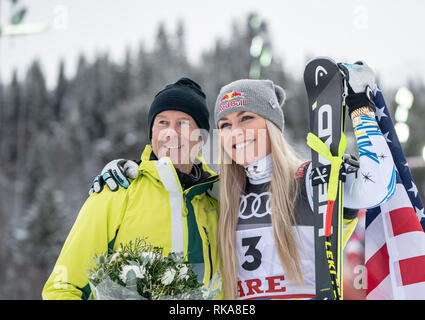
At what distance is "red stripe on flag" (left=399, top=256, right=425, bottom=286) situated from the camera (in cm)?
232

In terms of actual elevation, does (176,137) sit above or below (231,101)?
below

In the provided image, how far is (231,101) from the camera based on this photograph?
2.61 metres

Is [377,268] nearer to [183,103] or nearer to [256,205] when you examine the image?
[256,205]

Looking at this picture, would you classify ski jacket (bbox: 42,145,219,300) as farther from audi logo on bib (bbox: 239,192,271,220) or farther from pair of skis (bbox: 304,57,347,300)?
pair of skis (bbox: 304,57,347,300)

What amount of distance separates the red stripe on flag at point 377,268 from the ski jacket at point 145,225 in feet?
3.22

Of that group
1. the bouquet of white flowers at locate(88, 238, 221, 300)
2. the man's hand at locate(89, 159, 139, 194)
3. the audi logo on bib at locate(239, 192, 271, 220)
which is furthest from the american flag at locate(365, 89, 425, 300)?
the man's hand at locate(89, 159, 139, 194)

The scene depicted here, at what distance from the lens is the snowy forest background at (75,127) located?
93.5 feet

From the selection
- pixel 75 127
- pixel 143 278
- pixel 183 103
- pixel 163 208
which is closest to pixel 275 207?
pixel 163 208

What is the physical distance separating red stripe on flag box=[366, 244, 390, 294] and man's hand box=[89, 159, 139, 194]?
159 cm

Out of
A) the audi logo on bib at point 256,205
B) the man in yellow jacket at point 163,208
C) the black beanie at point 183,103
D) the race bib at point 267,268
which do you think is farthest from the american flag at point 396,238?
the black beanie at point 183,103

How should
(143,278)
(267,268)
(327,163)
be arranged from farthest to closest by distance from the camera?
1. (267,268)
2. (327,163)
3. (143,278)

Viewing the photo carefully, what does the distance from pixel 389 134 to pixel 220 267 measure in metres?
1.30

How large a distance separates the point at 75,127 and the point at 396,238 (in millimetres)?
50209
